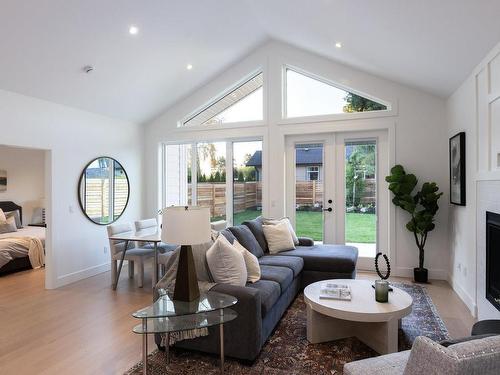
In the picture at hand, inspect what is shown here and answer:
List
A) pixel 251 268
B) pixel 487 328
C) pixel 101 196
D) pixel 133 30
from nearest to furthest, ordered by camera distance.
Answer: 1. pixel 487 328
2. pixel 251 268
3. pixel 133 30
4. pixel 101 196

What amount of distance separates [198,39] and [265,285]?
3.61 m

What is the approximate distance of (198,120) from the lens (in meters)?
6.27

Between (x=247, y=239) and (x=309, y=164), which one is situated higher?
(x=309, y=164)

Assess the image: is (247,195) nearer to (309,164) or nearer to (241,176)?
(241,176)

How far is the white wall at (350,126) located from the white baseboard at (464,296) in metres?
0.40

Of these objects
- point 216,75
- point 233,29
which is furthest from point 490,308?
point 216,75

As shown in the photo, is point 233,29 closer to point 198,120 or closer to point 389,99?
point 198,120

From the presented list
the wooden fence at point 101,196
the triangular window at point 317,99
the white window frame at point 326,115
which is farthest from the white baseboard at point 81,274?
the triangular window at point 317,99

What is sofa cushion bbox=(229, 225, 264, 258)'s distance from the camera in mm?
3918

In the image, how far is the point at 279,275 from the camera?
10.9 feet

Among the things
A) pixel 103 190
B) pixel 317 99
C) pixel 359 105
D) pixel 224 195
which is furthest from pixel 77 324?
pixel 359 105

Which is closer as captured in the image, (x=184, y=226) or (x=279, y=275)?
(x=184, y=226)

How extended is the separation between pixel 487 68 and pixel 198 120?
4564mm

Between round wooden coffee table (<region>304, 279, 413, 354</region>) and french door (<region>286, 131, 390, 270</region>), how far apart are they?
2.30 metres
